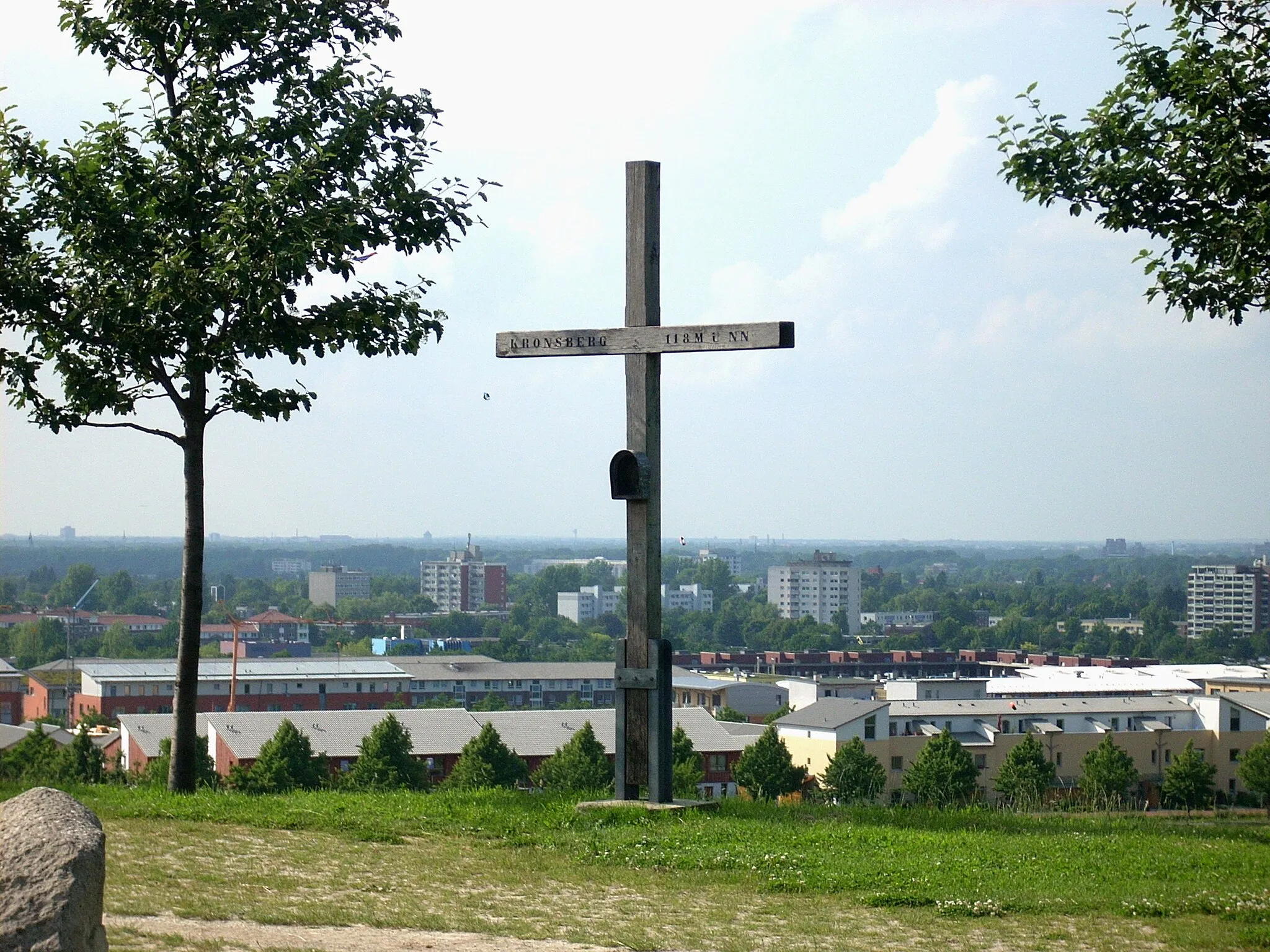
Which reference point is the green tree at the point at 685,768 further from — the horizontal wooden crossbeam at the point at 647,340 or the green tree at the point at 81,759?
the green tree at the point at 81,759

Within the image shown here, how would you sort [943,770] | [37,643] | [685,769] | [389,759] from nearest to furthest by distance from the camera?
1. [685,769]
2. [389,759]
3. [943,770]
4. [37,643]

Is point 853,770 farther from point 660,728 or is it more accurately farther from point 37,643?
point 37,643

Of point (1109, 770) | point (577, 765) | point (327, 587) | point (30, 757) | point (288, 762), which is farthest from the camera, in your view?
point (327, 587)

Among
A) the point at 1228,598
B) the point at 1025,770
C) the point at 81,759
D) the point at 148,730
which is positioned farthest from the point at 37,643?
the point at 1228,598

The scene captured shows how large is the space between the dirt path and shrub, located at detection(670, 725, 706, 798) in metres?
3.46

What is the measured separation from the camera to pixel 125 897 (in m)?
6.86

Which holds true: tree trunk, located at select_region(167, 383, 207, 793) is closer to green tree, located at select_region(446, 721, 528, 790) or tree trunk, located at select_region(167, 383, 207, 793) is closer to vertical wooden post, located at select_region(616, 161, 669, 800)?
vertical wooden post, located at select_region(616, 161, 669, 800)

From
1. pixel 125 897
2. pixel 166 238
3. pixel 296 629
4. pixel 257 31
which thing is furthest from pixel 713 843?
pixel 296 629

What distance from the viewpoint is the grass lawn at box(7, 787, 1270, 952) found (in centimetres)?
647

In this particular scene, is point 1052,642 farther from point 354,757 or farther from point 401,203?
point 401,203

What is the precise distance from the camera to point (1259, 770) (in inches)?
1201

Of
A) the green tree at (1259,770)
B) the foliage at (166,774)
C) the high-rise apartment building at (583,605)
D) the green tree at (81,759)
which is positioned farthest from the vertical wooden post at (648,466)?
the high-rise apartment building at (583,605)

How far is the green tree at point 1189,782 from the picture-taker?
32406 mm

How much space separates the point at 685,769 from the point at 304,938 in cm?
1719
